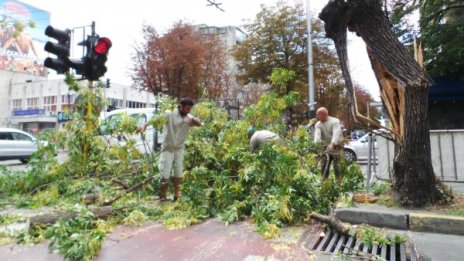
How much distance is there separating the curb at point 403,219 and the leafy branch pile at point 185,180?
572 millimetres

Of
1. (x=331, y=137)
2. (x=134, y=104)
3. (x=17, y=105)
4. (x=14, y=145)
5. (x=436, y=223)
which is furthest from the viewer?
(x=17, y=105)

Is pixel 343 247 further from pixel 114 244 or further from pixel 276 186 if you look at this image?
pixel 114 244

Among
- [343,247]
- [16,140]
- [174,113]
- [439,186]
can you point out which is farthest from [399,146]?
[16,140]

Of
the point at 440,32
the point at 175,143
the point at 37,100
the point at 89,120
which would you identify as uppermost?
the point at 37,100

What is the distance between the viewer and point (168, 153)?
6.39 metres

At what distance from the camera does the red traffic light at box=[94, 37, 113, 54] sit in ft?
23.4

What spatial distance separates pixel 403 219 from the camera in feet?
14.9

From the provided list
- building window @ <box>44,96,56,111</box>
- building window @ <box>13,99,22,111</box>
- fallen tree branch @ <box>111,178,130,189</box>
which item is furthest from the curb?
building window @ <box>13,99,22,111</box>

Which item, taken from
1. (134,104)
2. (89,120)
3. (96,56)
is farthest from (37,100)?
(96,56)

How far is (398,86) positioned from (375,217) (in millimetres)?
1960

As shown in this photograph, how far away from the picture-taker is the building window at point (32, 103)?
45.9m

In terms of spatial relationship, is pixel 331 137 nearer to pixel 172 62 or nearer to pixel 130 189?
pixel 130 189

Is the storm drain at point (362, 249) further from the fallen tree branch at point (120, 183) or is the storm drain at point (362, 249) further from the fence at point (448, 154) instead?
the fallen tree branch at point (120, 183)

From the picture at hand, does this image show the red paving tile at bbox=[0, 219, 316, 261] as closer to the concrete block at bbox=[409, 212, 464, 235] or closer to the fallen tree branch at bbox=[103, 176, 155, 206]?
the fallen tree branch at bbox=[103, 176, 155, 206]
